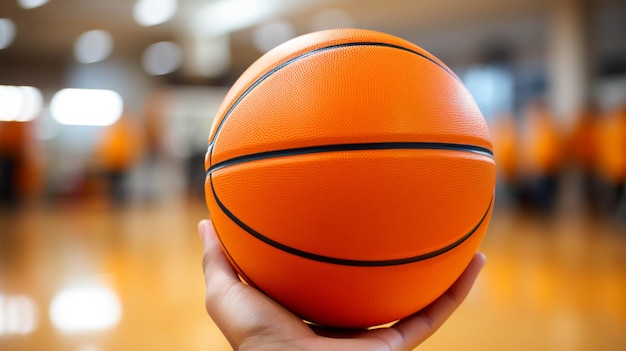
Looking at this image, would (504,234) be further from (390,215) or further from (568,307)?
(390,215)

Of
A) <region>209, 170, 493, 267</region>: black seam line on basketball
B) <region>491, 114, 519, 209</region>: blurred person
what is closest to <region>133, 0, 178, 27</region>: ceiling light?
<region>491, 114, 519, 209</region>: blurred person

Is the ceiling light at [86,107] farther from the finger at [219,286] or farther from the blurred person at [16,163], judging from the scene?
the finger at [219,286]

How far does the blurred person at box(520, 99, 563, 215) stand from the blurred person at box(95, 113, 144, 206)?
6838 millimetres

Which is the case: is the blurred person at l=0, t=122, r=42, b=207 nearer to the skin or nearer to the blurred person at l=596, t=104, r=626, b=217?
the blurred person at l=596, t=104, r=626, b=217

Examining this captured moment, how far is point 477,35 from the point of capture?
31.5 feet

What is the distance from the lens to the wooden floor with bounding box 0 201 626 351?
158cm

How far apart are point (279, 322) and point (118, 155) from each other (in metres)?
9.27

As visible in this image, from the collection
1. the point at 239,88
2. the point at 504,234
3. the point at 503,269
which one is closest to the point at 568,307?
the point at 503,269

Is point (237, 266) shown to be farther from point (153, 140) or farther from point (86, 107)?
point (86, 107)

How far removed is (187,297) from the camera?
2123 mm

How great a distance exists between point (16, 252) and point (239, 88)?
3.26 metres

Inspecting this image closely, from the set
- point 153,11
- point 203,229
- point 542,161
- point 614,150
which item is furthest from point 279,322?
point 153,11

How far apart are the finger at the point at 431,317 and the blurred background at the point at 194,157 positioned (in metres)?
0.68

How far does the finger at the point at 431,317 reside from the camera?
81cm
